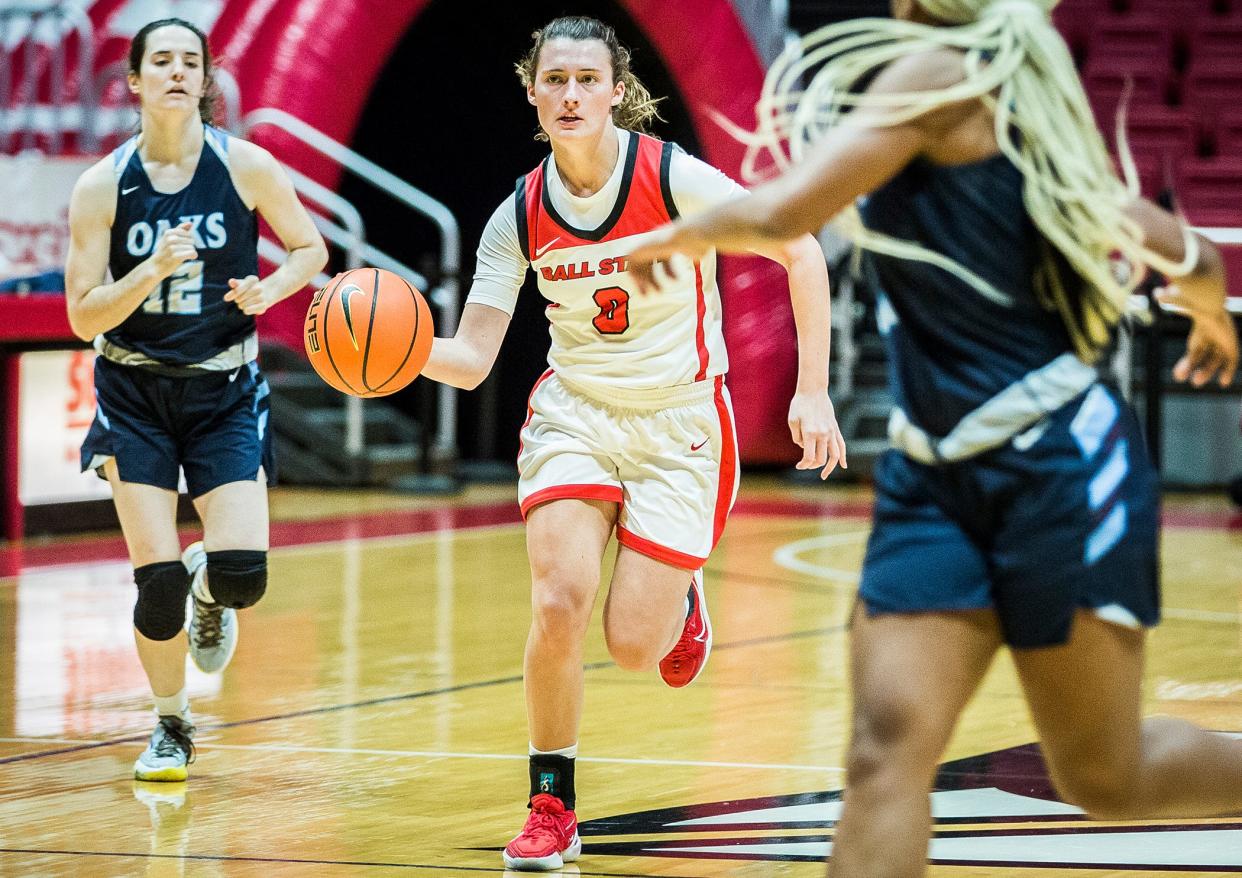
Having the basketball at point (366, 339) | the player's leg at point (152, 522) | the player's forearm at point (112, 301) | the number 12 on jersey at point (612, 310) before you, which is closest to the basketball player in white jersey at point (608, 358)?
the number 12 on jersey at point (612, 310)

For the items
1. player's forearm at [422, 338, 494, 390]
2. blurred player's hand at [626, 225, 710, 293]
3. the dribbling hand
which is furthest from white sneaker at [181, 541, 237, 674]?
blurred player's hand at [626, 225, 710, 293]

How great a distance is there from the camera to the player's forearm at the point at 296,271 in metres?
5.21

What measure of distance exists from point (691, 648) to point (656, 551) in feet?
1.76

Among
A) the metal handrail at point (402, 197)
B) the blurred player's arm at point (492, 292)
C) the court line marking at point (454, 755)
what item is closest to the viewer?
the blurred player's arm at point (492, 292)

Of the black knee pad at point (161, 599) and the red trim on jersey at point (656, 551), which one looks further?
the black knee pad at point (161, 599)

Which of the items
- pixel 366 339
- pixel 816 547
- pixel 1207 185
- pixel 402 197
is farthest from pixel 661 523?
pixel 1207 185

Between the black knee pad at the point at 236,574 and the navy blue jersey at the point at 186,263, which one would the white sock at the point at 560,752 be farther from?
the navy blue jersey at the point at 186,263

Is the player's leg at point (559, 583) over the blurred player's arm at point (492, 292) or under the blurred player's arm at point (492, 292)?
under

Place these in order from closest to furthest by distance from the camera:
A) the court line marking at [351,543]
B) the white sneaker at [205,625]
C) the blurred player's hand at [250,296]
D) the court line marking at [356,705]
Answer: the blurred player's hand at [250,296] → the white sneaker at [205,625] → the court line marking at [356,705] → the court line marking at [351,543]

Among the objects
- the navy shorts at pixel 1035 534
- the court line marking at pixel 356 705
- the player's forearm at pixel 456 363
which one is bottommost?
the court line marking at pixel 356 705

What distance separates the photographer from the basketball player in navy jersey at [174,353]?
16.7 feet

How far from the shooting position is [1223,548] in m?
10.8

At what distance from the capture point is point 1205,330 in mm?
3018

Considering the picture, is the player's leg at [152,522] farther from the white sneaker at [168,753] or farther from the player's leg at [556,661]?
the player's leg at [556,661]
